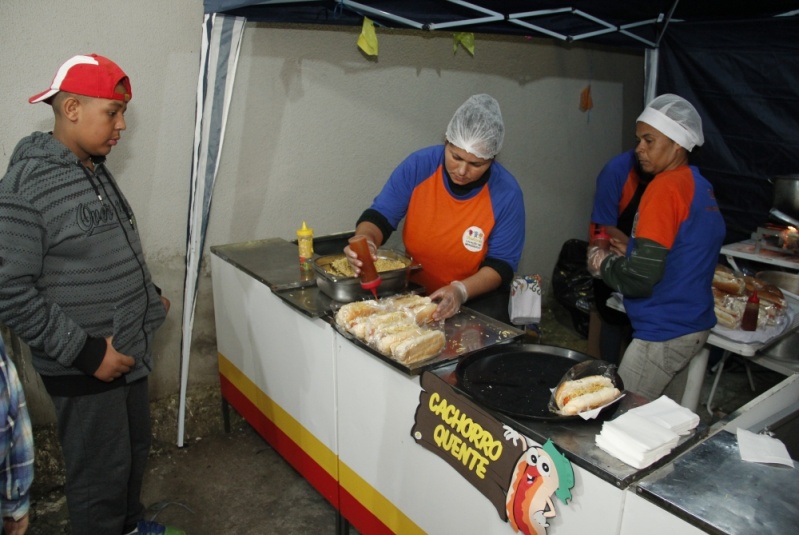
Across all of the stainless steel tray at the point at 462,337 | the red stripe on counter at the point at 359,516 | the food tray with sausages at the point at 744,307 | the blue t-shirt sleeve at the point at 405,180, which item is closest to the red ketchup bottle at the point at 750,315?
the food tray with sausages at the point at 744,307

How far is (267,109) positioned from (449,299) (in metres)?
1.82

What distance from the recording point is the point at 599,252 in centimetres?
298

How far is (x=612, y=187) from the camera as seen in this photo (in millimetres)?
3758

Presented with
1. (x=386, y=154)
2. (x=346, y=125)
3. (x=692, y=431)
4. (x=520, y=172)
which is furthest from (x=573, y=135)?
(x=692, y=431)

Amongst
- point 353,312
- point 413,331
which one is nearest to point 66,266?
point 353,312

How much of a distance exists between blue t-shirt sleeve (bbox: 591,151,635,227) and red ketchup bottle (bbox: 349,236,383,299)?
198 cm

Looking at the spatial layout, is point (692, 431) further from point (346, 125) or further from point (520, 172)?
point (520, 172)

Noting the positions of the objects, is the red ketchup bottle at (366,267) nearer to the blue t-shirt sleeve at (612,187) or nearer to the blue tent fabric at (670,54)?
the blue tent fabric at (670,54)

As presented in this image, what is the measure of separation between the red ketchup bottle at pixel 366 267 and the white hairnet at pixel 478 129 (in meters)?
0.66

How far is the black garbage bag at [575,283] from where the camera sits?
498 cm

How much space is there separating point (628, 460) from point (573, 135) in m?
4.34

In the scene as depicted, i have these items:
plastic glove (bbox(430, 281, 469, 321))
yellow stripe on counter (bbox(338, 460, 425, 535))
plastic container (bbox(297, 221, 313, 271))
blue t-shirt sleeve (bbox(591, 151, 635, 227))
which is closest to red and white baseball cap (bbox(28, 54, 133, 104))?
plastic container (bbox(297, 221, 313, 271))

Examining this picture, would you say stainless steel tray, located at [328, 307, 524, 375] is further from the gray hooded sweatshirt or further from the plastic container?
the gray hooded sweatshirt

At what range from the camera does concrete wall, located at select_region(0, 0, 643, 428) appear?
286 centimetres
